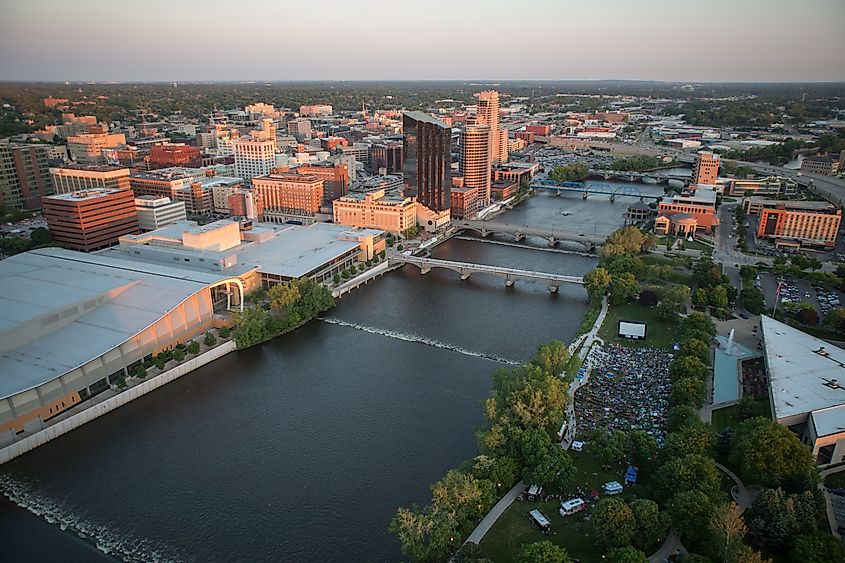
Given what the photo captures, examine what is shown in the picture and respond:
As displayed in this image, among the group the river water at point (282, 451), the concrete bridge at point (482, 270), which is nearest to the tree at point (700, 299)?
the river water at point (282, 451)

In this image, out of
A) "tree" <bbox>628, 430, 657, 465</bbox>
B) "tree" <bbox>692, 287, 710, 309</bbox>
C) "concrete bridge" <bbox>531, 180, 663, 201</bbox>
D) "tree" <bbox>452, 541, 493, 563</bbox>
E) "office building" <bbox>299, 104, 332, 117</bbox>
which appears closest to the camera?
"tree" <bbox>452, 541, 493, 563</bbox>

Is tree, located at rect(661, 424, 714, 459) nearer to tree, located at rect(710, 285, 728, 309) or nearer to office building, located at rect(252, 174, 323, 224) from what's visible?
tree, located at rect(710, 285, 728, 309)

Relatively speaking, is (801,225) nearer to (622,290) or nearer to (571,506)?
(622,290)

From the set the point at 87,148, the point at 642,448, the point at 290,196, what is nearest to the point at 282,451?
the point at 642,448

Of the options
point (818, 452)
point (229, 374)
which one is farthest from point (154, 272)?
point (818, 452)

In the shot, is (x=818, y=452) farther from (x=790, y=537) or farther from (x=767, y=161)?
(x=767, y=161)

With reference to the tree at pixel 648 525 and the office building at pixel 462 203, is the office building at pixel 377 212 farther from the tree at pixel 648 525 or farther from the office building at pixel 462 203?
the tree at pixel 648 525

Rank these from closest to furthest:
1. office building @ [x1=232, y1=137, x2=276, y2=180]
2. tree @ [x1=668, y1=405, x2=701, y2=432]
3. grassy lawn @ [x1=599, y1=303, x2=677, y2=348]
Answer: tree @ [x1=668, y1=405, x2=701, y2=432], grassy lawn @ [x1=599, y1=303, x2=677, y2=348], office building @ [x1=232, y1=137, x2=276, y2=180]

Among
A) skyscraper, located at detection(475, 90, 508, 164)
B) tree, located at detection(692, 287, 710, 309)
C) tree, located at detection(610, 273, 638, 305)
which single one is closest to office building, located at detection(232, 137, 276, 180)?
skyscraper, located at detection(475, 90, 508, 164)
